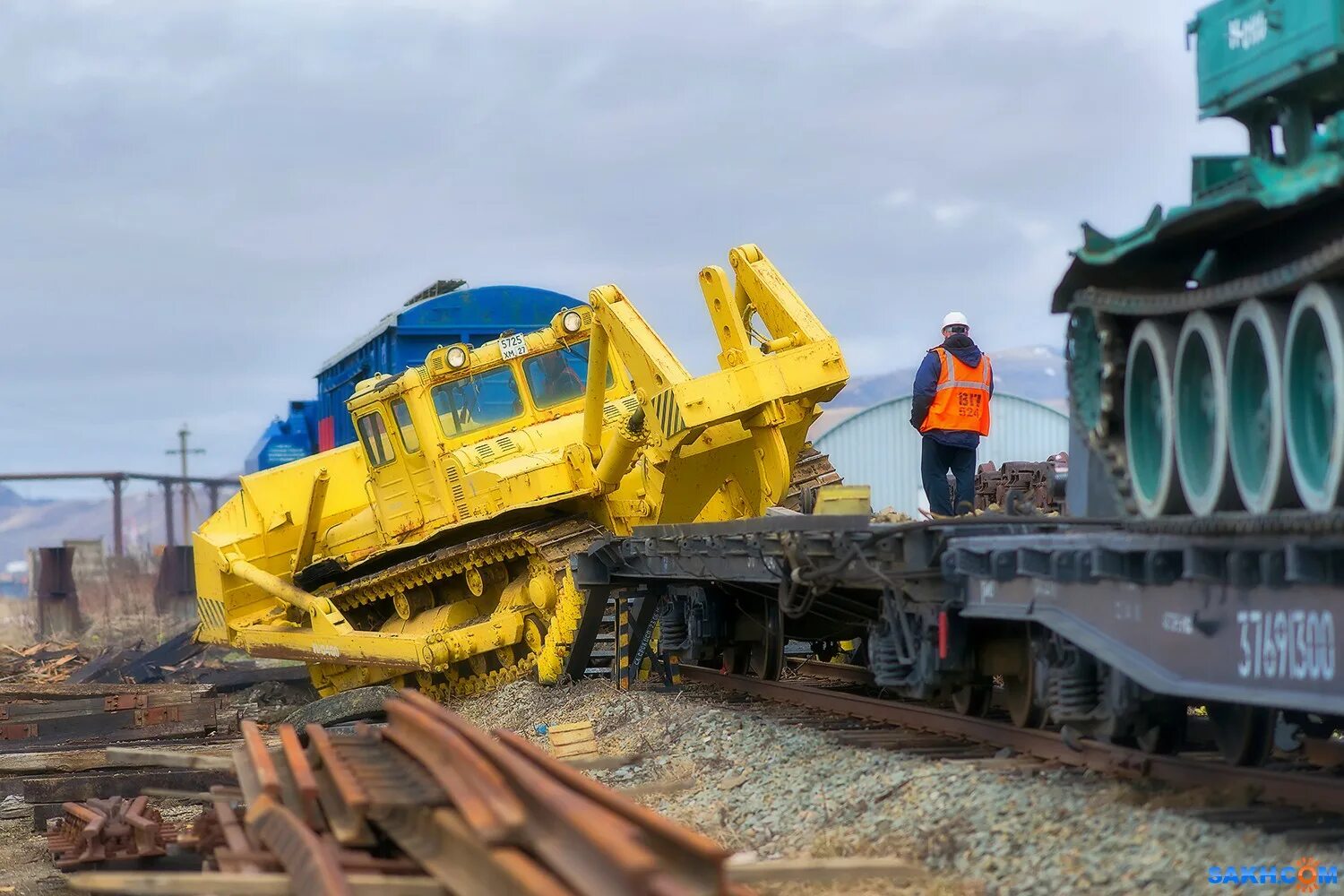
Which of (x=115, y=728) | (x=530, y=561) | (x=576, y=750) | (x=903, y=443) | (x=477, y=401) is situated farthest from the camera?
(x=903, y=443)

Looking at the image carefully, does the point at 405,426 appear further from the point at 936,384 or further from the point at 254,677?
the point at 936,384

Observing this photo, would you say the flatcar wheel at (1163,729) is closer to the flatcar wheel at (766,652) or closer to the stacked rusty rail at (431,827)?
the stacked rusty rail at (431,827)

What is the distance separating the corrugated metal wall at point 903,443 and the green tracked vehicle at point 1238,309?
20.2 metres

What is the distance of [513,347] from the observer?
15531 mm

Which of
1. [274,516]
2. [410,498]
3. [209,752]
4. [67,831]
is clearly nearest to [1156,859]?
[67,831]

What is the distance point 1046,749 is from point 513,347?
8.79m

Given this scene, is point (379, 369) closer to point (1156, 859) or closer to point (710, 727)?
point (710, 727)

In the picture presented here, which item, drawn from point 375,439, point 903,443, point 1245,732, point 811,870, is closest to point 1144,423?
point 1245,732

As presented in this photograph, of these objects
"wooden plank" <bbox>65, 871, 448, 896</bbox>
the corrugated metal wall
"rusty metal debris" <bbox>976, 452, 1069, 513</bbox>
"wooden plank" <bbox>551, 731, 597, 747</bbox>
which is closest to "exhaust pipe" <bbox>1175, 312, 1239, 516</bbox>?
"wooden plank" <bbox>65, 871, 448, 896</bbox>

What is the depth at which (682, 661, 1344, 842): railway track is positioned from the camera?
5.98 metres

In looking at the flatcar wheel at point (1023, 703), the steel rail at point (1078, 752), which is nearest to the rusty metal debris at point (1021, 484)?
the steel rail at point (1078, 752)

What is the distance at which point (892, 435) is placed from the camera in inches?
1158

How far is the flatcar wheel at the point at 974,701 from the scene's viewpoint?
8.94 metres

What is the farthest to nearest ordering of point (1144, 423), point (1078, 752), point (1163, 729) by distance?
point (1078, 752) → point (1163, 729) → point (1144, 423)
